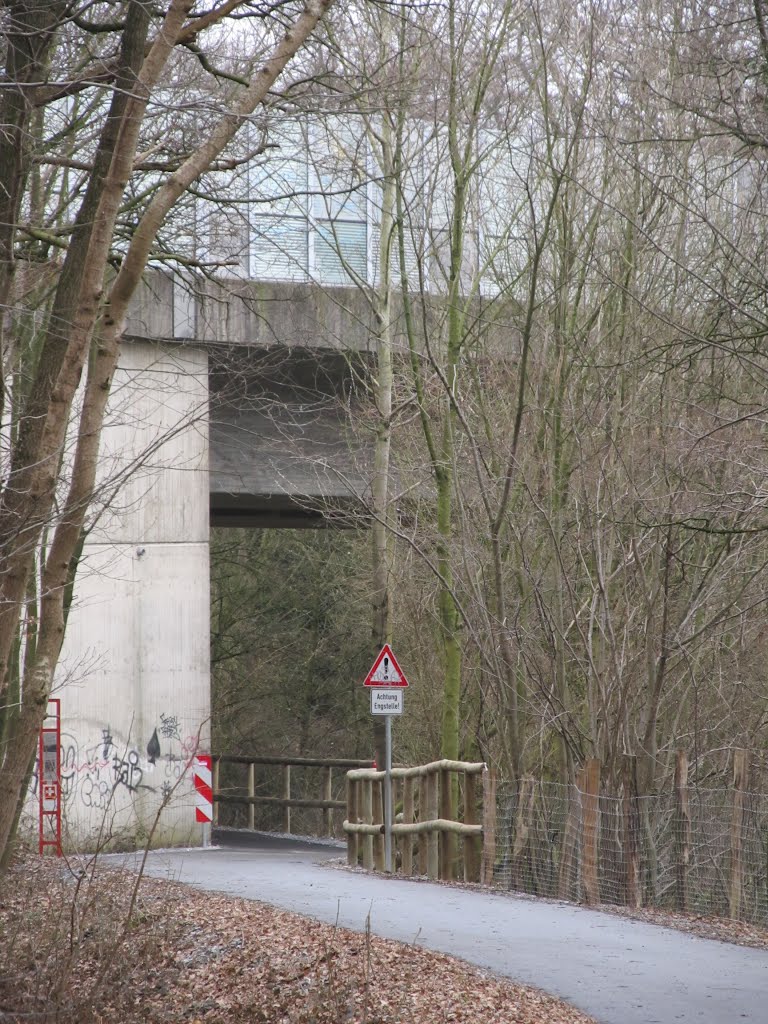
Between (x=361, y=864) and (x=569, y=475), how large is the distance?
5.81 meters

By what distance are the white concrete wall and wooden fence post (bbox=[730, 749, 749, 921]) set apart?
8.78m

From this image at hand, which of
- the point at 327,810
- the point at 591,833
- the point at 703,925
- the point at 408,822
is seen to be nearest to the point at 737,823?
the point at 703,925

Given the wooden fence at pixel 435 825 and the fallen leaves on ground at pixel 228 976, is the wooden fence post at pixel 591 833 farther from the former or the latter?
the fallen leaves on ground at pixel 228 976

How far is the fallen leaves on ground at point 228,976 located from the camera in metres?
7.65

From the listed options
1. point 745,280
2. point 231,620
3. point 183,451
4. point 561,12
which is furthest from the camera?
point 231,620

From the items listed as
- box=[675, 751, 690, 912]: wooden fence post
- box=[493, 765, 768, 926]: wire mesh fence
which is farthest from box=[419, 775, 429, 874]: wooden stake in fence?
box=[675, 751, 690, 912]: wooden fence post

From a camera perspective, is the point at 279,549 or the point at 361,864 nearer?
the point at 361,864

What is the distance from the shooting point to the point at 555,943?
32.2ft

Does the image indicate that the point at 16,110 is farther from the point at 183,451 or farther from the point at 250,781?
the point at 250,781

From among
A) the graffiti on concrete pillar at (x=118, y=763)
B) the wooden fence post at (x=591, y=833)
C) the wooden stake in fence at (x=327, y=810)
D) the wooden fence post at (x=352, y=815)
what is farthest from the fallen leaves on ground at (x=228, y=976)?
the wooden stake in fence at (x=327, y=810)

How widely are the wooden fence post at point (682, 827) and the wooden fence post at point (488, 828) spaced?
83.3 inches

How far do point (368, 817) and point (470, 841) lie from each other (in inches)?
113

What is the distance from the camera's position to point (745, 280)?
10.1 m

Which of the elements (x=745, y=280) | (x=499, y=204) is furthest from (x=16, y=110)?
(x=499, y=204)
